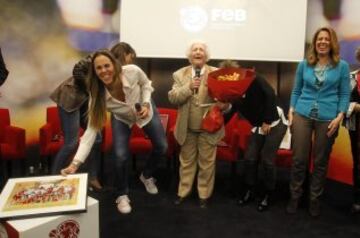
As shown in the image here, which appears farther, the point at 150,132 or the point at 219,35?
the point at 219,35

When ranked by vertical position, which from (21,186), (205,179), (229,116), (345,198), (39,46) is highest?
(39,46)

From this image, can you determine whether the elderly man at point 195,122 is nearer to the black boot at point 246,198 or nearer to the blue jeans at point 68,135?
the black boot at point 246,198

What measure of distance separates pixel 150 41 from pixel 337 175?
7.93ft

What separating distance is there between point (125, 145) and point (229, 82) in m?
0.99

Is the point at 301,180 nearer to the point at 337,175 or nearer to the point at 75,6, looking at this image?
the point at 337,175

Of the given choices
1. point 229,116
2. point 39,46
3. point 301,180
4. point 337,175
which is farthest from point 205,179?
point 39,46

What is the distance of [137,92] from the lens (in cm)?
313

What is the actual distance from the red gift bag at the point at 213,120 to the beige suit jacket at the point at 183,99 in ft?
0.33

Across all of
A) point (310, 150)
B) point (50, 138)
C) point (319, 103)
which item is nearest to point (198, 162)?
point (310, 150)

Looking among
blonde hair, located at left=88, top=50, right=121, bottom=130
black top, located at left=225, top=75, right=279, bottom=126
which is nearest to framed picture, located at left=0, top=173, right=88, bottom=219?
blonde hair, located at left=88, top=50, right=121, bottom=130

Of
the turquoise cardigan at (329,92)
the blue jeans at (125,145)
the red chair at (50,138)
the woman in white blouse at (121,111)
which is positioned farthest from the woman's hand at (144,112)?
the turquoise cardigan at (329,92)

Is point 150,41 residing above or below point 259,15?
below

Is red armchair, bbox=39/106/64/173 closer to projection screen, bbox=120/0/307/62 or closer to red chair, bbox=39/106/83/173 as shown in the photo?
red chair, bbox=39/106/83/173

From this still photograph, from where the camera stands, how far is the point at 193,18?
4289 mm
